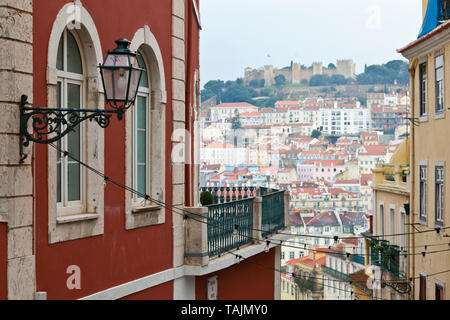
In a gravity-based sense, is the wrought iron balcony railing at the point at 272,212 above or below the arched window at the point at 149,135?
below

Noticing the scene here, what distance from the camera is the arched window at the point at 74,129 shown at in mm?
7750

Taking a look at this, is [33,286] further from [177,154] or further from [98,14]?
[177,154]

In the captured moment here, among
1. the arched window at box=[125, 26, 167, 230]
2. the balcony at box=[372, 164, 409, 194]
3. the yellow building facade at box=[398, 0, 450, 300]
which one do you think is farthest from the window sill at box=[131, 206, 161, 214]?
the balcony at box=[372, 164, 409, 194]

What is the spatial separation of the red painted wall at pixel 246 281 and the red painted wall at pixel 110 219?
1.56m

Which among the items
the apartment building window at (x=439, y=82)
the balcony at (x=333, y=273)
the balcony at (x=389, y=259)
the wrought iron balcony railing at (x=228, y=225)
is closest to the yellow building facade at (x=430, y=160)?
the apartment building window at (x=439, y=82)

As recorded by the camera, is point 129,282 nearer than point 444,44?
Yes

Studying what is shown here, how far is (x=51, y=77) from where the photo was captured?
7.22 meters

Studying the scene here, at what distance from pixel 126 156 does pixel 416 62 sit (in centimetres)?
1606

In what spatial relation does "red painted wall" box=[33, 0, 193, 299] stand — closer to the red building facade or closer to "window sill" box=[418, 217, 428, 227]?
the red building facade

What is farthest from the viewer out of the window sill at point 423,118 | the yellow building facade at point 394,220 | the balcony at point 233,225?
the yellow building facade at point 394,220

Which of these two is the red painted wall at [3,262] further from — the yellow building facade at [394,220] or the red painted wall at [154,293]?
the yellow building facade at [394,220]

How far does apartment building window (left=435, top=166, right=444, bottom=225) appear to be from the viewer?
21.2m

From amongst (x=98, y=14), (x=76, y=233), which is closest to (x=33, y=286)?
(x=76, y=233)

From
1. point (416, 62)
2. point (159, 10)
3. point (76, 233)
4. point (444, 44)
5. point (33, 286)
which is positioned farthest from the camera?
point (416, 62)
